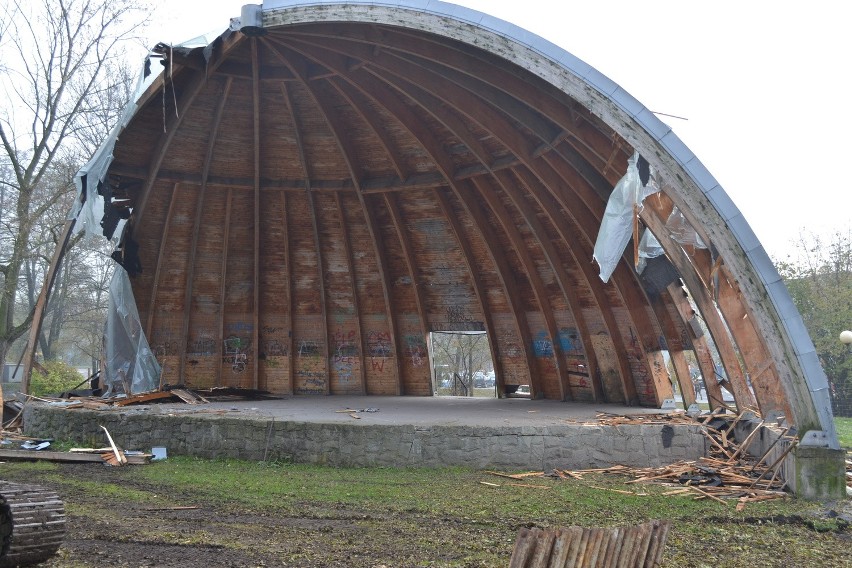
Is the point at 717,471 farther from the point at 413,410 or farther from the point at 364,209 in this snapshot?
the point at 364,209

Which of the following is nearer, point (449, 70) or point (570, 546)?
point (570, 546)

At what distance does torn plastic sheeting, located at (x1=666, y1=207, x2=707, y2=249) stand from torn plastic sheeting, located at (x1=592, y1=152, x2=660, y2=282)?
569 mm

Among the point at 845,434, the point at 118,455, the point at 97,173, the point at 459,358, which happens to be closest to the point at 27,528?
the point at 118,455

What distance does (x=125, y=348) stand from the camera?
19.5 metres

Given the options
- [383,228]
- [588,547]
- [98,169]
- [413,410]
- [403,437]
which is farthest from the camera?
[383,228]

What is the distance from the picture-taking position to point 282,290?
70.8 feet

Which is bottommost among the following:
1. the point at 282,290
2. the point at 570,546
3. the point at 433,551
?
the point at 433,551

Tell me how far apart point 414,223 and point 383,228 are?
965 mm

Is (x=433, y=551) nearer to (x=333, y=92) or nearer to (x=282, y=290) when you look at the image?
(x=333, y=92)

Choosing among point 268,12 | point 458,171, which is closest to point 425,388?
point 458,171

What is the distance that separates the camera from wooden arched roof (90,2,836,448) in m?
11.2

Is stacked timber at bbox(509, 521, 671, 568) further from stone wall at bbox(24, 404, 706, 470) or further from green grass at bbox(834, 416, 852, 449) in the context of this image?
green grass at bbox(834, 416, 852, 449)

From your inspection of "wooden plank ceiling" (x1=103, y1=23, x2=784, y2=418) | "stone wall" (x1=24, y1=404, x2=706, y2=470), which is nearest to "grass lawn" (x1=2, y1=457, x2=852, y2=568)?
"stone wall" (x1=24, y1=404, x2=706, y2=470)

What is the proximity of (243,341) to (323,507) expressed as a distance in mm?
13564
